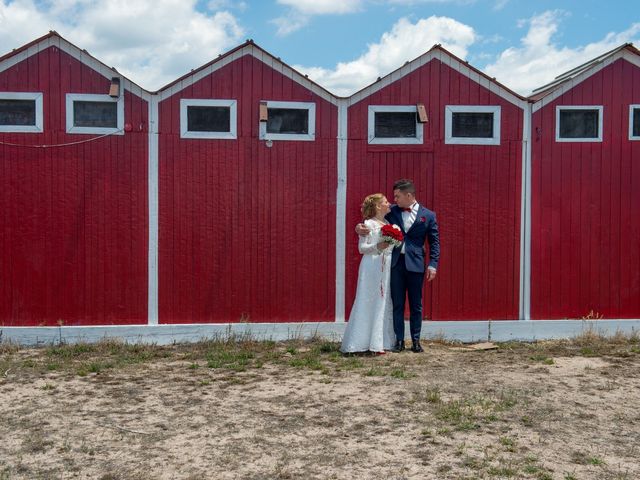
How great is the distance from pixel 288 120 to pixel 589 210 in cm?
412

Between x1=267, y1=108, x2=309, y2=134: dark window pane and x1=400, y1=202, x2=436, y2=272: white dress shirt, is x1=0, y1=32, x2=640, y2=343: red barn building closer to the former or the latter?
x1=267, y1=108, x2=309, y2=134: dark window pane

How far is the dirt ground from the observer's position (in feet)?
14.7

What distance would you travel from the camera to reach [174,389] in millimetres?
6438

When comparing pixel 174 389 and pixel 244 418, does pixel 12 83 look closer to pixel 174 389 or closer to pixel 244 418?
pixel 174 389

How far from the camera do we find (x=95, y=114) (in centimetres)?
863

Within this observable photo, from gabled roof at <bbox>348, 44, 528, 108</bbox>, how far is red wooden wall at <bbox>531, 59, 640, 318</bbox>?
547mm

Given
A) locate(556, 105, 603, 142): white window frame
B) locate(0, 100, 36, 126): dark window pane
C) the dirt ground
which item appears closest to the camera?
the dirt ground

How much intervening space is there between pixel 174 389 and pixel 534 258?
200 inches

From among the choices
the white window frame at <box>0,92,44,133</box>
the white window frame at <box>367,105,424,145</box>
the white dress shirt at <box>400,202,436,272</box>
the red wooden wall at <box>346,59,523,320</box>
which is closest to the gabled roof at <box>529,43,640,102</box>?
the red wooden wall at <box>346,59,523,320</box>

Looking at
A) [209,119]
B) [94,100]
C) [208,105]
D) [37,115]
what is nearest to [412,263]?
[209,119]

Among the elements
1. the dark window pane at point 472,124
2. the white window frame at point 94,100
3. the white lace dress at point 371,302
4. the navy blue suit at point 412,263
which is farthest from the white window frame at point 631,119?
the white window frame at point 94,100

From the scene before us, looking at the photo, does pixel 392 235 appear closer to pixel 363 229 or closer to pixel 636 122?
pixel 363 229

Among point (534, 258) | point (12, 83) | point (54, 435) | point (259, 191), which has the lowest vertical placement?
point (54, 435)

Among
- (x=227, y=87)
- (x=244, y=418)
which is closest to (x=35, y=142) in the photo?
(x=227, y=87)
